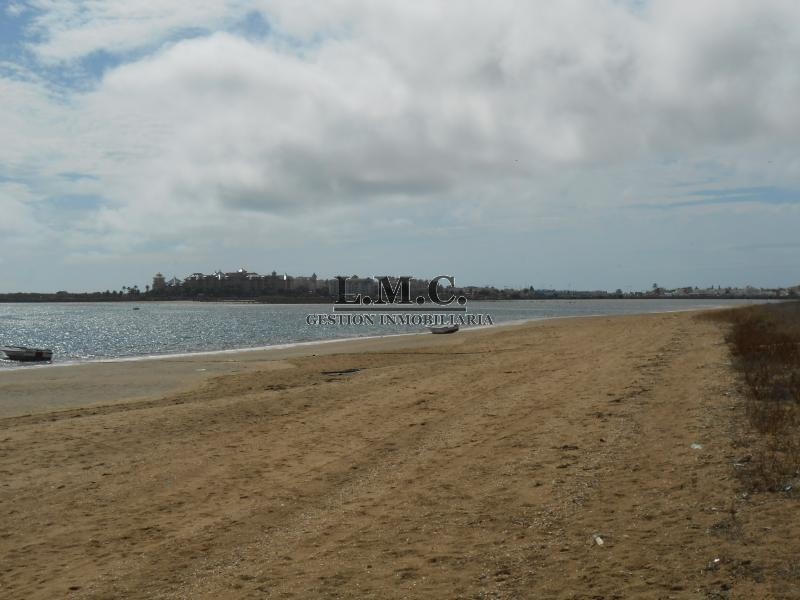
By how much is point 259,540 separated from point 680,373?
12.2 metres

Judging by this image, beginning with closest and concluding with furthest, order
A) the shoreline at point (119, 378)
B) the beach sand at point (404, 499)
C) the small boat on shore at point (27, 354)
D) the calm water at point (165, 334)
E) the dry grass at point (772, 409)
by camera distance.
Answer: the beach sand at point (404, 499), the dry grass at point (772, 409), the shoreline at point (119, 378), the small boat on shore at point (27, 354), the calm water at point (165, 334)

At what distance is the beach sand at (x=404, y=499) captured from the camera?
5406mm

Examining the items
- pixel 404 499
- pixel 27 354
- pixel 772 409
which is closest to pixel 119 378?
pixel 27 354

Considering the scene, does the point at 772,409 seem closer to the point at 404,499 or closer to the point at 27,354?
the point at 404,499

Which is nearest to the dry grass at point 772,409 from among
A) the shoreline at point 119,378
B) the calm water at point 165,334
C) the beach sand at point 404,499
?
the beach sand at point 404,499

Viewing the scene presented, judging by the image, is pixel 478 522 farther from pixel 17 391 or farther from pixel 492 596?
pixel 17 391

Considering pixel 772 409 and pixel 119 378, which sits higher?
pixel 772 409

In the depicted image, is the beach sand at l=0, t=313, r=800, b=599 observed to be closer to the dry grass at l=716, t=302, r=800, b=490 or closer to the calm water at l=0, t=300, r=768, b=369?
the dry grass at l=716, t=302, r=800, b=490

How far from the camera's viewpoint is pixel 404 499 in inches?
303

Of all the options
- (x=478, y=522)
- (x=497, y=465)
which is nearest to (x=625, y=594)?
(x=478, y=522)

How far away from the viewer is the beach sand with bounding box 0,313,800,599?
17.7ft

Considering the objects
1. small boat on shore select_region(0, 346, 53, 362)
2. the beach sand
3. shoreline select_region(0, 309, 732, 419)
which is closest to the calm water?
small boat on shore select_region(0, 346, 53, 362)

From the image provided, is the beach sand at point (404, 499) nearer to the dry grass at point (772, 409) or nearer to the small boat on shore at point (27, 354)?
the dry grass at point (772, 409)

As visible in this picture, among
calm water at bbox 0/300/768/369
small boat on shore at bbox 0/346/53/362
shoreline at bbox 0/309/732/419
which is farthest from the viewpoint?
calm water at bbox 0/300/768/369
